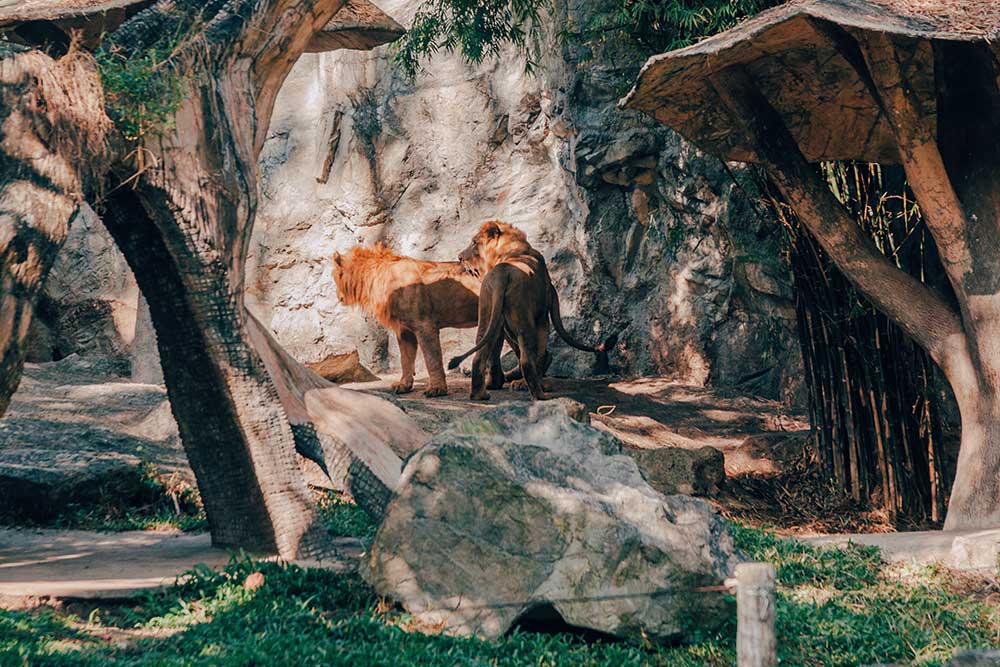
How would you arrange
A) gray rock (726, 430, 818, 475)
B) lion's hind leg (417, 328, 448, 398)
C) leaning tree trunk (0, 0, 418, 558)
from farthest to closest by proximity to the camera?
1. lion's hind leg (417, 328, 448, 398)
2. gray rock (726, 430, 818, 475)
3. leaning tree trunk (0, 0, 418, 558)

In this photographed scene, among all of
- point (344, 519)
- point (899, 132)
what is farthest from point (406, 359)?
point (899, 132)

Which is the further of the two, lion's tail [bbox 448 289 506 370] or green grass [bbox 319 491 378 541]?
lion's tail [bbox 448 289 506 370]

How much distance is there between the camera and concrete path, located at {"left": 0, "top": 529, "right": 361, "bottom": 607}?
15.7 feet

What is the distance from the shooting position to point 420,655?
13.4ft

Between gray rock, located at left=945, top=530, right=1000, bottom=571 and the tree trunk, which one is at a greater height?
the tree trunk

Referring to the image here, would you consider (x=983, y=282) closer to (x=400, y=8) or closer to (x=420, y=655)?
(x=420, y=655)

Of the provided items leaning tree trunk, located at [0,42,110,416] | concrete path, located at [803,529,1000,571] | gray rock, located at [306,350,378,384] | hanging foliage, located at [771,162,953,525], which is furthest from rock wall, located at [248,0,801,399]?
leaning tree trunk, located at [0,42,110,416]

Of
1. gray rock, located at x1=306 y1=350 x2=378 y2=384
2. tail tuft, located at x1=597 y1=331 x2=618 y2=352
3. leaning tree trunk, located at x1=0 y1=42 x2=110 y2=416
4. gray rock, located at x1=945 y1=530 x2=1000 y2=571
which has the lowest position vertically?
gray rock, located at x1=945 y1=530 x2=1000 y2=571

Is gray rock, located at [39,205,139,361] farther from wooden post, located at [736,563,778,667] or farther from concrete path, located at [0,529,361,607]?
wooden post, located at [736,563,778,667]

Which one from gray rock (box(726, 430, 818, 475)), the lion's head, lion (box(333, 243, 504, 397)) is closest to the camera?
gray rock (box(726, 430, 818, 475))

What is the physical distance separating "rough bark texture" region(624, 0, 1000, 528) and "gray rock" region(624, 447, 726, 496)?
2121mm

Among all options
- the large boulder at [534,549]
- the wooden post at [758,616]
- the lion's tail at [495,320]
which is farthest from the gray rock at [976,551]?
the lion's tail at [495,320]

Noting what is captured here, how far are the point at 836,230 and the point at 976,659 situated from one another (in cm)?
349

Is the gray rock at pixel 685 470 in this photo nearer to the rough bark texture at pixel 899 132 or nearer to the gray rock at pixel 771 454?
the gray rock at pixel 771 454
